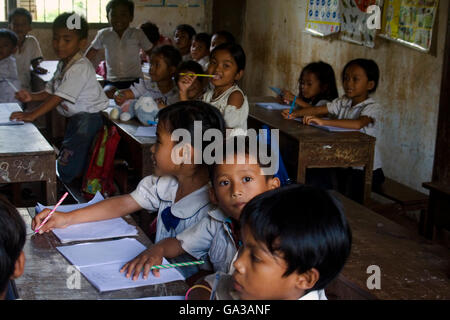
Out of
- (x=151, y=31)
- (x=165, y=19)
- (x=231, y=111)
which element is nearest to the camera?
(x=231, y=111)

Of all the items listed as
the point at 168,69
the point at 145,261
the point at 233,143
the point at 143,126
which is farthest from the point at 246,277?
the point at 168,69

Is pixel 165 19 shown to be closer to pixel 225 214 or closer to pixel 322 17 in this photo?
pixel 322 17

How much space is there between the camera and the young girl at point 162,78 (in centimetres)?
378

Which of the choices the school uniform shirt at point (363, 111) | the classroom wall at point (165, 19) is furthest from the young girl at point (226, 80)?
the classroom wall at point (165, 19)

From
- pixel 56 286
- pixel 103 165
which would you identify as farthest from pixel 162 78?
pixel 56 286

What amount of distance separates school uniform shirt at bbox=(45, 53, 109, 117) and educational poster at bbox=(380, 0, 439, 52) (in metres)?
1.97

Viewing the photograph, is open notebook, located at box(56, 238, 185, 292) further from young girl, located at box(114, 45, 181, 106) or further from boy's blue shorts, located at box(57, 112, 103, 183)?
young girl, located at box(114, 45, 181, 106)

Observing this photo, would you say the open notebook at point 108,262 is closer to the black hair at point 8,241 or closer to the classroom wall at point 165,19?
the black hair at point 8,241

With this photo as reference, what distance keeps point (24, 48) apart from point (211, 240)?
177 inches

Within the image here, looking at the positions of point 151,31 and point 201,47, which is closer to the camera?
point 201,47

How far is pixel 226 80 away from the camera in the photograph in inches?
134

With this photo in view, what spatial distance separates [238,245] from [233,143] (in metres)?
0.28

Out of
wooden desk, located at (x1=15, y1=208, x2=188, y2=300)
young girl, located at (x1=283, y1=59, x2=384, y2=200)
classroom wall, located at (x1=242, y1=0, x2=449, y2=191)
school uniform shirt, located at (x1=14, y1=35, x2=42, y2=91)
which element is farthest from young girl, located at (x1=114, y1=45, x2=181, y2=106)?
wooden desk, located at (x1=15, y1=208, x2=188, y2=300)

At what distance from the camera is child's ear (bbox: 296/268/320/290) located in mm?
1153
